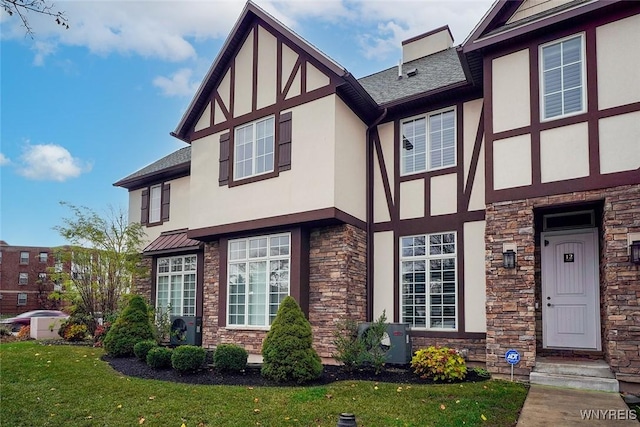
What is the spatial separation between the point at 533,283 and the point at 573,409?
7.78 ft

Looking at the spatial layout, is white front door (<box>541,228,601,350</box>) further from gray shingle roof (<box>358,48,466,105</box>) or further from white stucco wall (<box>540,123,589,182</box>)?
gray shingle roof (<box>358,48,466,105</box>)

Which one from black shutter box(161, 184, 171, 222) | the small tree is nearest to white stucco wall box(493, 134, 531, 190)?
black shutter box(161, 184, 171, 222)

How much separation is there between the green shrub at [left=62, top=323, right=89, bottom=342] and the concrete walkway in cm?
1279

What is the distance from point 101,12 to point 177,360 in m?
6.69

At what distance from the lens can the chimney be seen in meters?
14.9

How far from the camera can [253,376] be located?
881 cm

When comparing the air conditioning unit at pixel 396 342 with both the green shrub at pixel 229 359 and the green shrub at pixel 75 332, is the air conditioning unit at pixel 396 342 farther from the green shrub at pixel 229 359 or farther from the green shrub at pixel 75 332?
the green shrub at pixel 75 332

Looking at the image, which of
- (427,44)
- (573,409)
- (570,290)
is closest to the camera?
(573,409)

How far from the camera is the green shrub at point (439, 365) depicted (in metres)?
8.24

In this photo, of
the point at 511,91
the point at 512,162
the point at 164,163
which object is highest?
the point at 164,163

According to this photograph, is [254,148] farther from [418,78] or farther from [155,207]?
[155,207]

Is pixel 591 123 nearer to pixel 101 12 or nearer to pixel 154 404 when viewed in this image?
pixel 154 404

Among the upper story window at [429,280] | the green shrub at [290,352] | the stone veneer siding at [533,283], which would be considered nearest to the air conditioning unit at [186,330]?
the green shrub at [290,352]

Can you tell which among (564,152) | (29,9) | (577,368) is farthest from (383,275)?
(29,9)
